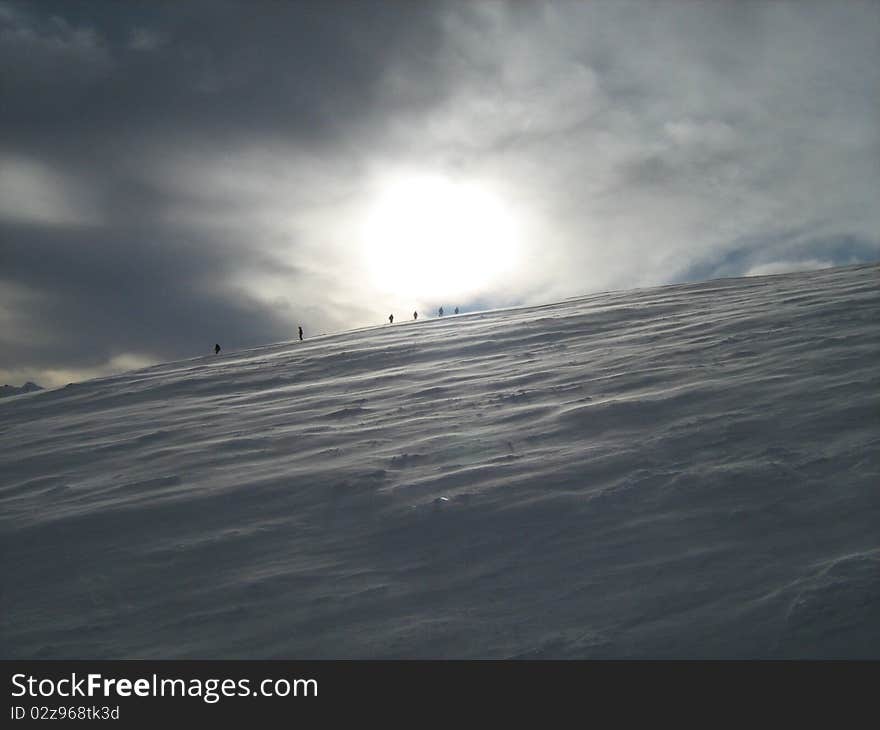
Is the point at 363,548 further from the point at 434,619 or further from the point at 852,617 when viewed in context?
the point at 852,617

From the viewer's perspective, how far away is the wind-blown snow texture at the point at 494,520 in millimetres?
4582

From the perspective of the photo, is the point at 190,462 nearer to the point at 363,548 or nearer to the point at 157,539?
the point at 157,539

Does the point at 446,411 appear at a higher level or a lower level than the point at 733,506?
higher

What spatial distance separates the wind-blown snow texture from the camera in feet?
15.0

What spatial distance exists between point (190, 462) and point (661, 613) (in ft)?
26.4

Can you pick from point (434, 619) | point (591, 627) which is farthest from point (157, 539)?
point (591, 627)

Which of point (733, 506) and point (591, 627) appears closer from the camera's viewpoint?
point (591, 627)

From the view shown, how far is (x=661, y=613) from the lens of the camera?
14.7 feet

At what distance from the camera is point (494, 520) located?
6309 millimetres
